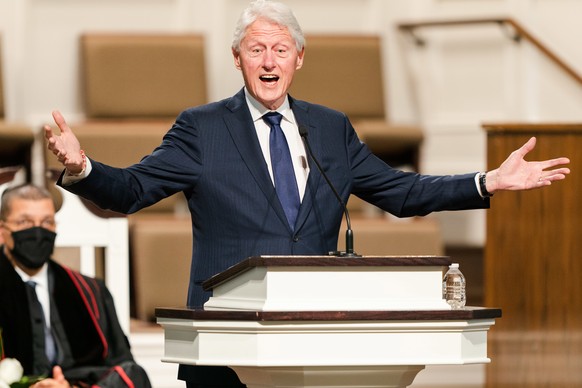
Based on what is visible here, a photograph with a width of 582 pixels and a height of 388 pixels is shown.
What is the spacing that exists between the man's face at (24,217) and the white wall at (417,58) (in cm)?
155

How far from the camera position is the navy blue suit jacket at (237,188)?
2.00m

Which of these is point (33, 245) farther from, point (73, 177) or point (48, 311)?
point (73, 177)

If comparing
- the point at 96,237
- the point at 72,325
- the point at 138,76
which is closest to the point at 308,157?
the point at 72,325

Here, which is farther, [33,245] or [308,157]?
[33,245]

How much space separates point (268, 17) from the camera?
81.5 inches

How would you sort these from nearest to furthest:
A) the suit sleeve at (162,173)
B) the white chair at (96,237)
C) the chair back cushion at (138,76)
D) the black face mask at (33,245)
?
1. the suit sleeve at (162,173)
2. the black face mask at (33,245)
3. the white chair at (96,237)
4. the chair back cushion at (138,76)

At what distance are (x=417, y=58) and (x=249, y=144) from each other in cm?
319

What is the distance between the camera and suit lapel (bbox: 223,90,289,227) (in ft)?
6.59

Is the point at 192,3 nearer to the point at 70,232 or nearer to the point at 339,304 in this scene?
the point at 70,232

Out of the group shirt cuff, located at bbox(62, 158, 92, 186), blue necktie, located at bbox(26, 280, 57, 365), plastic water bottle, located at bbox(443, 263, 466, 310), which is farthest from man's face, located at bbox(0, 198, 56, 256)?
plastic water bottle, located at bbox(443, 263, 466, 310)

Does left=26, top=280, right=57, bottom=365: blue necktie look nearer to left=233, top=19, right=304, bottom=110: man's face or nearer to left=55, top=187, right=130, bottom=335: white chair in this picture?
left=55, top=187, right=130, bottom=335: white chair

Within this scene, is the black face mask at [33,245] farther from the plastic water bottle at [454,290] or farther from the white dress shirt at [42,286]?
the plastic water bottle at [454,290]

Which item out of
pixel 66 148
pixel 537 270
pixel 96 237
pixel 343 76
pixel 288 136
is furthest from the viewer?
pixel 343 76

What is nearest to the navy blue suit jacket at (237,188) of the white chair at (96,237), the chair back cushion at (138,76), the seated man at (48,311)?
the seated man at (48,311)
